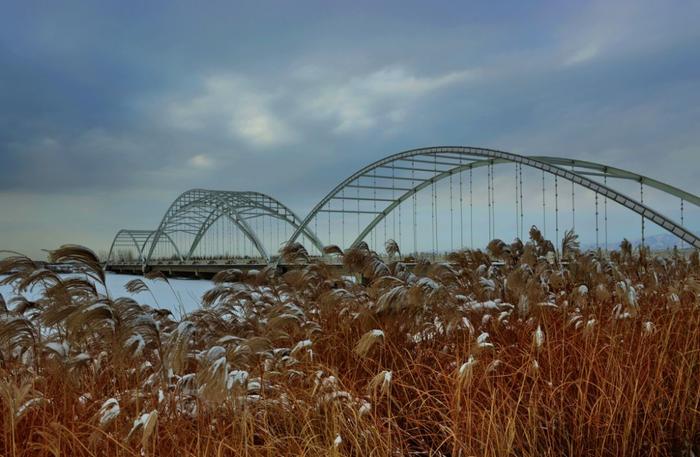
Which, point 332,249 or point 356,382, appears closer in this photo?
point 356,382

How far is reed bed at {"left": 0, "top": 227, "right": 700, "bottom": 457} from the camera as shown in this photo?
3.65 m

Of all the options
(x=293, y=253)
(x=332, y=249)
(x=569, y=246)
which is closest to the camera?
(x=332, y=249)

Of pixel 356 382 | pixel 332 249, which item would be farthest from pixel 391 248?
pixel 356 382

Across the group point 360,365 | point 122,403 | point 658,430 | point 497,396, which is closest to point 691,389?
point 658,430

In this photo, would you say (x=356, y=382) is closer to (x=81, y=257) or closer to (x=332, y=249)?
(x=81, y=257)

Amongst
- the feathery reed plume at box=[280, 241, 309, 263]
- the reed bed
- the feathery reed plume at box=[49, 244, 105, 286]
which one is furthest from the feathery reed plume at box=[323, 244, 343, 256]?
the feathery reed plume at box=[49, 244, 105, 286]

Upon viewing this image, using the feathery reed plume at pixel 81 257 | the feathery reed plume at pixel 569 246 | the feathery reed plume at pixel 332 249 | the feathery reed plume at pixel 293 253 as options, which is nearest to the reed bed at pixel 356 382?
the feathery reed plume at pixel 81 257

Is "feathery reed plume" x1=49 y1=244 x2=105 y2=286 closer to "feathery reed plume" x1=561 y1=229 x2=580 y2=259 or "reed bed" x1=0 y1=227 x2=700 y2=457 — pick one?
"reed bed" x1=0 y1=227 x2=700 y2=457

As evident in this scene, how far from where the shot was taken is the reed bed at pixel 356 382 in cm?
365

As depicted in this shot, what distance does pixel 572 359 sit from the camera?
5023mm

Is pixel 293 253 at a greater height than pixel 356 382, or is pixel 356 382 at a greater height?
pixel 293 253

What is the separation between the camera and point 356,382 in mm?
4621

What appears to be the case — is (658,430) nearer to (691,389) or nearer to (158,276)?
(691,389)

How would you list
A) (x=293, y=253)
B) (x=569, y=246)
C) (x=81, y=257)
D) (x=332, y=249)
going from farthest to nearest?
1. (x=569, y=246)
2. (x=293, y=253)
3. (x=332, y=249)
4. (x=81, y=257)
